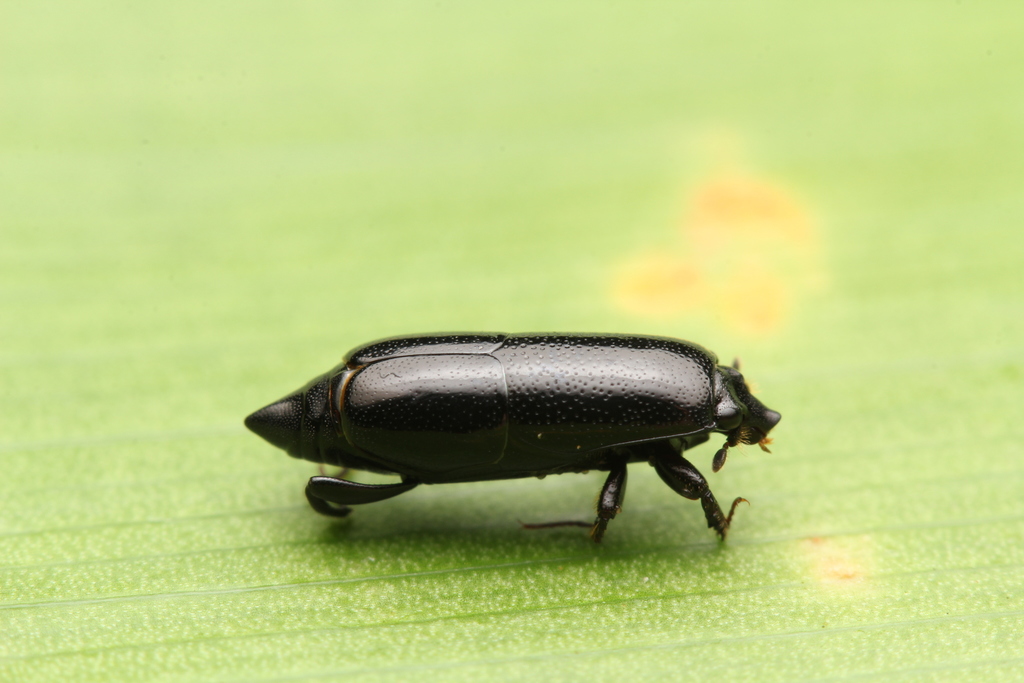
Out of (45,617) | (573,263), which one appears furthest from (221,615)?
(573,263)

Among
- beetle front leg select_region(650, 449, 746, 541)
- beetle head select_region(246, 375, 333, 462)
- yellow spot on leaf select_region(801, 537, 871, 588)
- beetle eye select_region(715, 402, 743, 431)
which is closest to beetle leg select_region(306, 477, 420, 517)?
beetle head select_region(246, 375, 333, 462)

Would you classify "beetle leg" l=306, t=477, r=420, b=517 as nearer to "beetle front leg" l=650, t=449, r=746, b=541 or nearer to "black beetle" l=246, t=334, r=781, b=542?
"black beetle" l=246, t=334, r=781, b=542

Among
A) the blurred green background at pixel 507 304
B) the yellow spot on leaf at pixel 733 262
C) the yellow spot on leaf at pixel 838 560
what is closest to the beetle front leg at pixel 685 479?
the blurred green background at pixel 507 304

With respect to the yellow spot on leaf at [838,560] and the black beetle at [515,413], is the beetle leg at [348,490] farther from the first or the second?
the yellow spot on leaf at [838,560]

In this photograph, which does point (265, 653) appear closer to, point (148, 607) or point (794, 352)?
point (148, 607)

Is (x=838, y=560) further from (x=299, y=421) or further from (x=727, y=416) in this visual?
(x=299, y=421)
